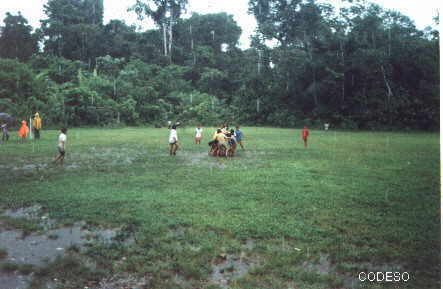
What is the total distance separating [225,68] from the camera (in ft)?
159

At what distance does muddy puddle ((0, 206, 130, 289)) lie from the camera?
4.11m

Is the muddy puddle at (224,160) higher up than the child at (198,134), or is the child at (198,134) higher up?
the child at (198,134)

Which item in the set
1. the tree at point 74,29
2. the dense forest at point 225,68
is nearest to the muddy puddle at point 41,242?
the dense forest at point 225,68

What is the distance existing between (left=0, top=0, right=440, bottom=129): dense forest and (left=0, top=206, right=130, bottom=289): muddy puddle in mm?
22986

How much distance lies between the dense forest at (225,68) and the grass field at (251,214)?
17321 millimetres

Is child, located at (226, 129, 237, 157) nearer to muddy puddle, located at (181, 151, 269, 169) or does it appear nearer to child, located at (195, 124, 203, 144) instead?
muddy puddle, located at (181, 151, 269, 169)

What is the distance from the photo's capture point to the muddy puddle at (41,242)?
4.11m

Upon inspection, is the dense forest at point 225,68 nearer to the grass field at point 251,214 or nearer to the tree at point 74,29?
the tree at point 74,29

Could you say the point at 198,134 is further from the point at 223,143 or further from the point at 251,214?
the point at 251,214

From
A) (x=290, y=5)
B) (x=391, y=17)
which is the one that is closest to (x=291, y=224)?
(x=391, y=17)

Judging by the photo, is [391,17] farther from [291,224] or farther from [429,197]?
[291,224]

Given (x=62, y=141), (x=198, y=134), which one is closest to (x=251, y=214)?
(x=62, y=141)

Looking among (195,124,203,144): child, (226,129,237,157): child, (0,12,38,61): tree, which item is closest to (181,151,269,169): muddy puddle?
(226,129,237,157): child

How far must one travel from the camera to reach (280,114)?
37.5 m
